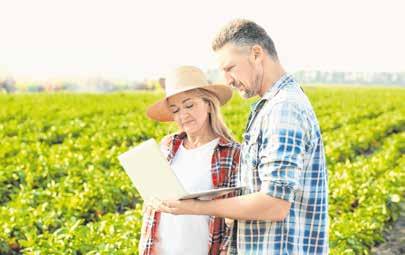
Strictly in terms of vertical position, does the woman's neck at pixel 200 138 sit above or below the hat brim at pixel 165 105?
below

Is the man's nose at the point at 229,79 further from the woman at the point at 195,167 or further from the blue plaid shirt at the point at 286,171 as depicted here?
the woman at the point at 195,167

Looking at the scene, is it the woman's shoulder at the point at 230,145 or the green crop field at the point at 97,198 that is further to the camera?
the green crop field at the point at 97,198

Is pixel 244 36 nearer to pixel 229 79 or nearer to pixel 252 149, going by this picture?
pixel 229 79

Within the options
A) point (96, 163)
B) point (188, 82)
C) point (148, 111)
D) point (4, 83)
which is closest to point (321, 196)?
point (188, 82)

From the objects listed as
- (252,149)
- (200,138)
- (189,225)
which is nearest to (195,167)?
(200,138)

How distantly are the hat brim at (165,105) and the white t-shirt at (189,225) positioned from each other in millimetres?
287

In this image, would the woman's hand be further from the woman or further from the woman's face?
the woman's face

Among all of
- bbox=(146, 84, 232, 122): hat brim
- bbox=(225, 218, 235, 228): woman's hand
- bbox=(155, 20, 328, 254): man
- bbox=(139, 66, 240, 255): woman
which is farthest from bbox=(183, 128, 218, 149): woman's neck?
bbox=(155, 20, 328, 254): man

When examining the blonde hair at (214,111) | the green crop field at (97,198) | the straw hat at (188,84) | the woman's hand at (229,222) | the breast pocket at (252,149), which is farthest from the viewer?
the green crop field at (97,198)

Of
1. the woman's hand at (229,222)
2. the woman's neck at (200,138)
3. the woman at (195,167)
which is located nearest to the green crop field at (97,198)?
the woman's neck at (200,138)

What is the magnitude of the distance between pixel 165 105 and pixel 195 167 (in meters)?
0.38

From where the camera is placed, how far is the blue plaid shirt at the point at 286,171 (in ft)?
8.67

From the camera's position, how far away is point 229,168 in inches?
133

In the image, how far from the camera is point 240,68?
2803 millimetres
